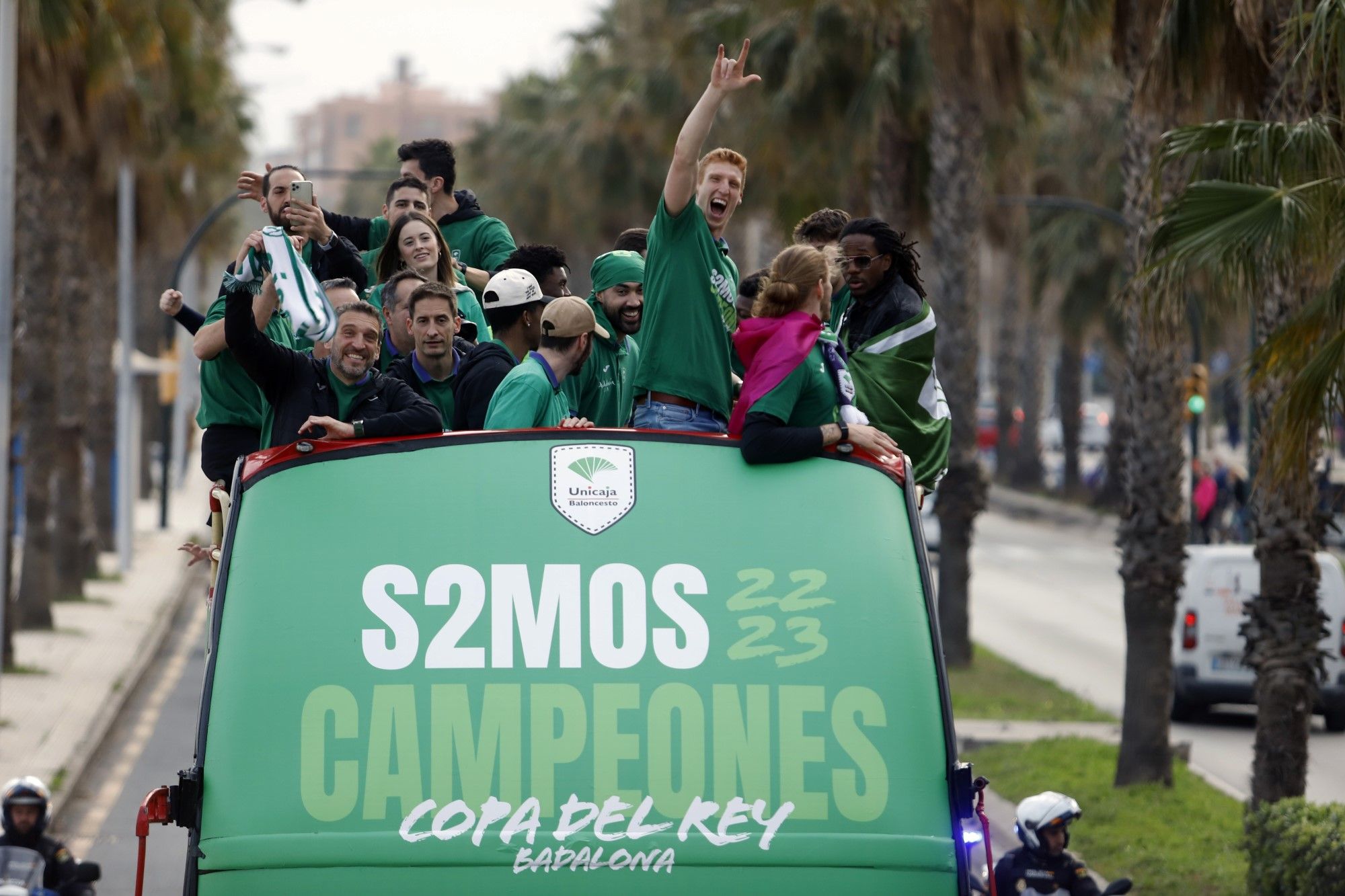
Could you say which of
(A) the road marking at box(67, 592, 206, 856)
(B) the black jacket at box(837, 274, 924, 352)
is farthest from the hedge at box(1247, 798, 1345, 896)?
(A) the road marking at box(67, 592, 206, 856)

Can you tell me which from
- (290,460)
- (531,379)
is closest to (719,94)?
(531,379)

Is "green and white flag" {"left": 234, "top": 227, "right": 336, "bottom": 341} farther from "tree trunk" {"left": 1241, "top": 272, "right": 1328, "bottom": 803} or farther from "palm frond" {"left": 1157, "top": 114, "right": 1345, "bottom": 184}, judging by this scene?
"tree trunk" {"left": 1241, "top": 272, "right": 1328, "bottom": 803}

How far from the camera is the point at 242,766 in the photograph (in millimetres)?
4570

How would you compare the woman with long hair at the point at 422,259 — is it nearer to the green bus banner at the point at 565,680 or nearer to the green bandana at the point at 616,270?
the green bandana at the point at 616,270

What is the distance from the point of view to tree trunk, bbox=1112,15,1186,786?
14.9 m

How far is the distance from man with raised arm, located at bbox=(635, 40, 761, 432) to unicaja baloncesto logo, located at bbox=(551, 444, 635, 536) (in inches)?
32.4

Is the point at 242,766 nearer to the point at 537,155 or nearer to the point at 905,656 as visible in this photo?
the point at 905,656

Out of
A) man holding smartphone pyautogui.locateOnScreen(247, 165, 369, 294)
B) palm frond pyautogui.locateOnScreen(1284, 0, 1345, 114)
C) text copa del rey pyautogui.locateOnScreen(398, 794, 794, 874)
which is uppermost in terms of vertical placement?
palm frond pyautogui.locateOnScreen(1284, 0, 1345, 114)

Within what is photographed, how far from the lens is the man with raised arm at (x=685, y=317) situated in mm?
5660

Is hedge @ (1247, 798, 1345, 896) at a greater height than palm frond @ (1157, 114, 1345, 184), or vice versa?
palm frond @ (1157, 114, 1345, 184)

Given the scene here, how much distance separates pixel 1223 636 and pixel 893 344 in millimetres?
13866

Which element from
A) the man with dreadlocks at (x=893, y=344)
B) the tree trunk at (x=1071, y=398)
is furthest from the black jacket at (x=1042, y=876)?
the tree trunk at (x=1071, y=398)

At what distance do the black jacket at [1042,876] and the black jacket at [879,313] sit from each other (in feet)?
8.77

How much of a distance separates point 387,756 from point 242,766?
0.35 meters
